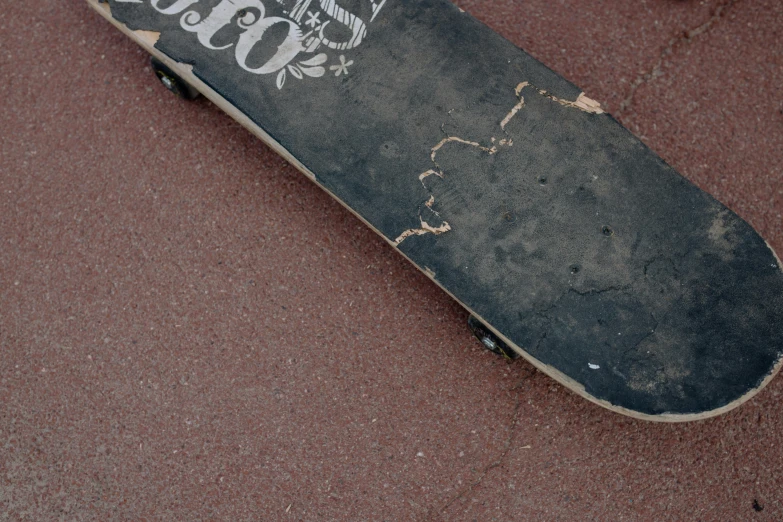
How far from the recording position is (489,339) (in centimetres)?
242

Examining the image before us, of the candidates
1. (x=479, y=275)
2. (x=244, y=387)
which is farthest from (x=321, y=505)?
(x=479, y=275)

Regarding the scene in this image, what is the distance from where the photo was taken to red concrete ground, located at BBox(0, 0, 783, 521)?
250 cm

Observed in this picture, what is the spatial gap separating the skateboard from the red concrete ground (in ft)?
1.08

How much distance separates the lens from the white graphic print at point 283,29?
8.14ft

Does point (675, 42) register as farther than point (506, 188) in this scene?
Yes

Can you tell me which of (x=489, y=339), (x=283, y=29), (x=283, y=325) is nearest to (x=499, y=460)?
(x=489, y=339)

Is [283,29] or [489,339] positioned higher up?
[283,29]

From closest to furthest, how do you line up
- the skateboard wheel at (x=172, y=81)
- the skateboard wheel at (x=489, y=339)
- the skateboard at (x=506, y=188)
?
1. the skateboard at (x=506, y=188)
2. the skateboard wheel at (x=489, y=339)
3. the skateboard wheel at (x=172, y=81)

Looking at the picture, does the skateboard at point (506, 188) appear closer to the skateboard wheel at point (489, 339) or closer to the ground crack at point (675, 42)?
the skateboard wheel at point (489, 339)

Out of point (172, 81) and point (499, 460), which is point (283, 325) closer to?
point (499, 460)

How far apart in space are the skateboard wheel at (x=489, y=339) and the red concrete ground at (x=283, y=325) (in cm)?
13

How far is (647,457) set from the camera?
249 cm

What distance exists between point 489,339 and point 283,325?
859mm

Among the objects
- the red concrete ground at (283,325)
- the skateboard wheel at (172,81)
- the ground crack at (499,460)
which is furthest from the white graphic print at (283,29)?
the ground crack at (499,460)
